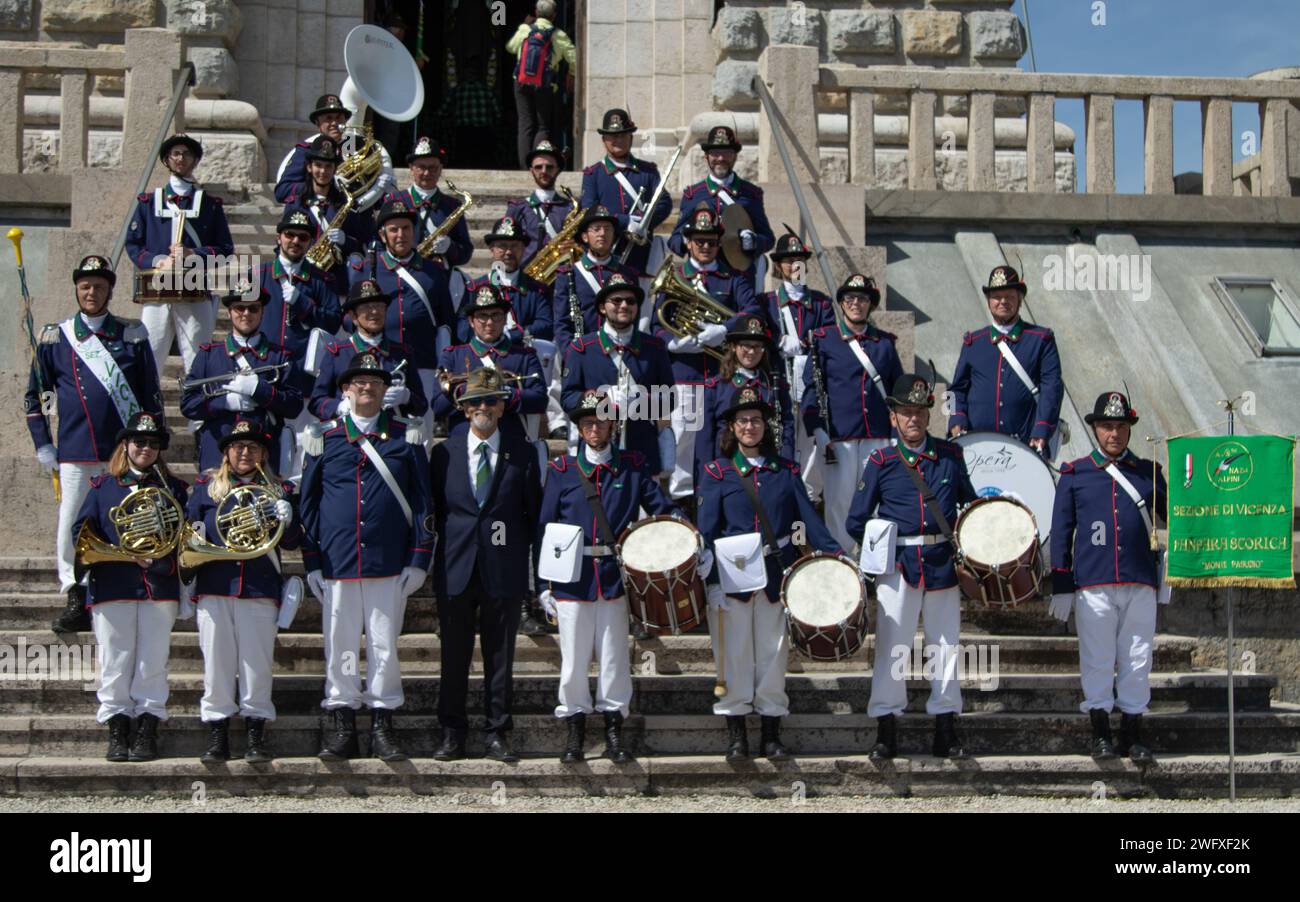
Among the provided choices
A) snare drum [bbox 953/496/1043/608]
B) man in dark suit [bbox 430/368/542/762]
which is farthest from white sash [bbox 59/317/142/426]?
snare drum [bbox 953/496/1043/608]

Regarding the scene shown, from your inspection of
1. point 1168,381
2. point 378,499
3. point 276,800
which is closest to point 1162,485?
point 1168,381

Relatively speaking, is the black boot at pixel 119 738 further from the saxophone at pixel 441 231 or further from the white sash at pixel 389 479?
the saxophone at pixel 441 231

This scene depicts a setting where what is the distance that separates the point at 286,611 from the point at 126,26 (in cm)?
835

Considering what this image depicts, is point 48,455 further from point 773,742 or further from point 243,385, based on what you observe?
point 773,742

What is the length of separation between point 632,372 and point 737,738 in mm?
2487

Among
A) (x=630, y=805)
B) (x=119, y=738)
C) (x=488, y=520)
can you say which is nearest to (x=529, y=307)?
(x=488, y=520)

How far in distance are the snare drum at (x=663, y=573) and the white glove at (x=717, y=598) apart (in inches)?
4.3

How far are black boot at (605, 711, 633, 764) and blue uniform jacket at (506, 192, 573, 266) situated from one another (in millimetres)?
4192

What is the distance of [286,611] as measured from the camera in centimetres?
971

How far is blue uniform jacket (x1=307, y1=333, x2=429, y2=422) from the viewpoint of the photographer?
10547 millimetres

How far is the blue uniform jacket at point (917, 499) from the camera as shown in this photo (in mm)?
9984

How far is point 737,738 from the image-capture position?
9.80 m

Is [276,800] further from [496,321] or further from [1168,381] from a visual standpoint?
[1168,381]

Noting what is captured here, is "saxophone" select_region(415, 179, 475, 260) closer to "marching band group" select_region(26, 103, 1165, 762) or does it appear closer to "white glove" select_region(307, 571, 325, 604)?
"marching band group" select_region(26, 103, 1165, 762)
